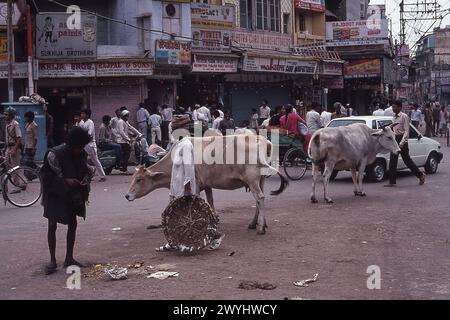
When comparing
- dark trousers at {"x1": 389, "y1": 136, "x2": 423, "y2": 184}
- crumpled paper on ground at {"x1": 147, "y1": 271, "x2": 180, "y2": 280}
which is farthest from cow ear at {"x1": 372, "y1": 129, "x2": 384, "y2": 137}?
crumpled paper on ground at {"x1": 147, "y1": 271, "x2": 180, "y2": 280}

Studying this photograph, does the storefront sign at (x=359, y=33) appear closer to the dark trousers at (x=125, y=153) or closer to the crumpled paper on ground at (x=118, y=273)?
the dark trousers at (x=125, y=153)

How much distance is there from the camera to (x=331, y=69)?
35.9 m

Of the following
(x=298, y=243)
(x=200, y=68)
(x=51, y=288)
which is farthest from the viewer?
(x=200, y=68)

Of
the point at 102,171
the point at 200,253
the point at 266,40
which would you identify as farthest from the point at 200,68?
the point at 200,253

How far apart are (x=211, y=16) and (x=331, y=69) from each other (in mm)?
10037

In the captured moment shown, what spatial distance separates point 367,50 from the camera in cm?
3972

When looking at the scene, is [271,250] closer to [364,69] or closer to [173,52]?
[173,52]

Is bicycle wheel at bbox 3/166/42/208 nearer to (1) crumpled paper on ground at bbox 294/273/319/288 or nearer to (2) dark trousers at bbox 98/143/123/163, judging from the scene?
(2) dark trousers at bbox 98/143/123/163

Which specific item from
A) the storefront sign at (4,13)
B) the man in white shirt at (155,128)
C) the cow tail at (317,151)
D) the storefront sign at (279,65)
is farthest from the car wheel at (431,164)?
the storefront sign at (4,13)

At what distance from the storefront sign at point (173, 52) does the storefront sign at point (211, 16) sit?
7.12 ft

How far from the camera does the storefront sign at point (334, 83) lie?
3825 cm

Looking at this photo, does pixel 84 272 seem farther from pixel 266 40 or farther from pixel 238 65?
pixel 266 40

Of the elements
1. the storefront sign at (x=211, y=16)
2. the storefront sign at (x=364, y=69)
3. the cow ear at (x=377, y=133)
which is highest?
the storefront sign at (x=211, y=16)
